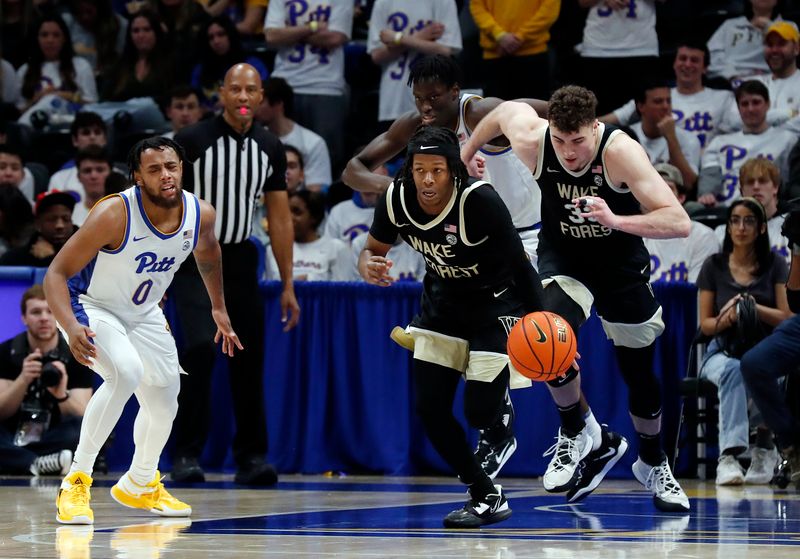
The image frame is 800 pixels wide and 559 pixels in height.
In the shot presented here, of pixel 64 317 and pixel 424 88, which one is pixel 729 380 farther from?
pixel 64 317

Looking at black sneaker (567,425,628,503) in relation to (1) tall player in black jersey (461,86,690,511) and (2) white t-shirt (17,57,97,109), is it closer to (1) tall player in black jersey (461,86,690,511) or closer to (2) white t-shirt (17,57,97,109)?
(1) tall player in black jersey (461,86,690,511)

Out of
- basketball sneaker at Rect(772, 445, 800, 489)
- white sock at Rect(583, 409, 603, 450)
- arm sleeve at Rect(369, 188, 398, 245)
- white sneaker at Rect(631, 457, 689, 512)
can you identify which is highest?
arm sleeve at Rect(369, 188, 398, 245)

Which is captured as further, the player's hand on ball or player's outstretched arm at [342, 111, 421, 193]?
player's outstretched arm at [342, 111, 421, 193]

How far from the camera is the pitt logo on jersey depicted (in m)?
6.34

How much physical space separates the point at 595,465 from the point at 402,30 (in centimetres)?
602

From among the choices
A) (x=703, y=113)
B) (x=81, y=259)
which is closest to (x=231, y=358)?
(x=81, y=259)

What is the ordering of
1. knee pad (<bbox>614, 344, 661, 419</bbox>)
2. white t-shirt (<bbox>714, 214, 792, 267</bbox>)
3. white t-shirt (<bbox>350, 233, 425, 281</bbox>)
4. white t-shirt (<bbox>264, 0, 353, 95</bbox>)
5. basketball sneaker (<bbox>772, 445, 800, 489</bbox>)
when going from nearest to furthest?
knee pad (<bbox>614, 344, 661, 419</bbox>) → basketball sneaker (<bbox>772, 445, 800, 489</bbox>) → white t-shirt (<bbox>714, 214, 792, 267</bbox>) → white t-shirt (<bbox>350, 233, 425, 281</bbox>) → white t-shirt (<bbox>264, 0, 353, 95</bbox>)

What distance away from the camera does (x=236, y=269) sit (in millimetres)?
8602

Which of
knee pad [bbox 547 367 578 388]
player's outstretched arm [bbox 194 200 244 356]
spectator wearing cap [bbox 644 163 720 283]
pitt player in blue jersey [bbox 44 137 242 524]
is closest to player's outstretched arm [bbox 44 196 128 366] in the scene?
pitt player in blue jersey [bbox 44 137 242 524]

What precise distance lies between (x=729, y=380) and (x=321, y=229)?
12.4 ft

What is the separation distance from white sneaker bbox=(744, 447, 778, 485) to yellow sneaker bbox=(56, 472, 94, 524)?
4.45 metres

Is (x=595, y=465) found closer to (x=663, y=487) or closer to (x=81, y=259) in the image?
(x=663, y=487)

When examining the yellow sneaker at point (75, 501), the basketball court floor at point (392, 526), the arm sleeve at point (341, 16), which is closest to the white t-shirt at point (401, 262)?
the basketball court floor at point (392, 526)

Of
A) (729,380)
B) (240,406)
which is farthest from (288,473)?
(729,380)
